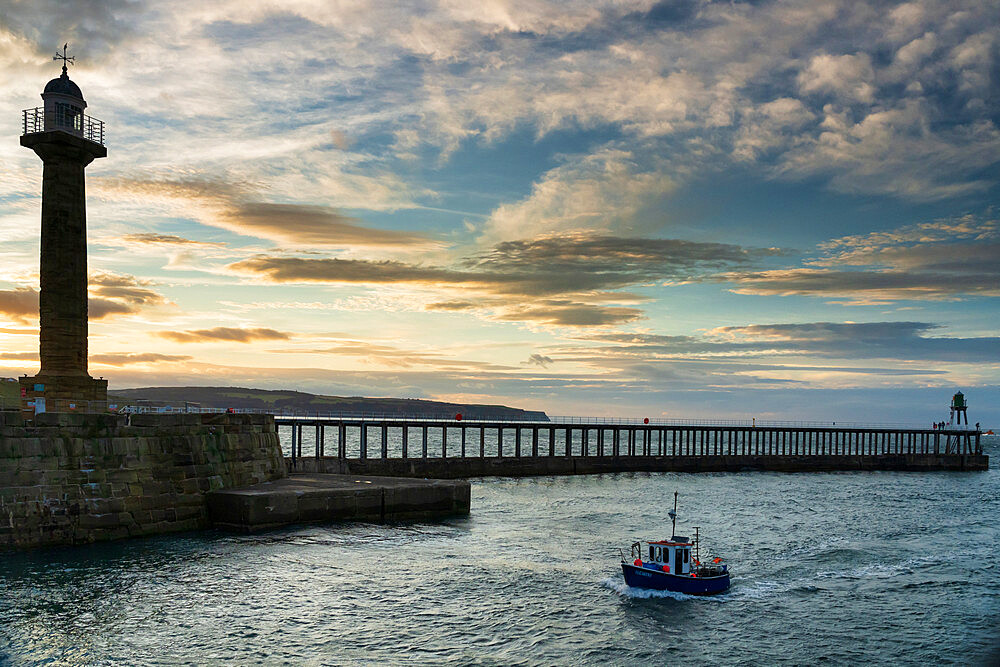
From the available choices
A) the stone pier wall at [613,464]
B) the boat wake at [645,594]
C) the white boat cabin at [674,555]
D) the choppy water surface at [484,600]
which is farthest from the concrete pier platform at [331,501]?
the white boat cabin at [674,555]

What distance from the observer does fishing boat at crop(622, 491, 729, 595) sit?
32969 mm

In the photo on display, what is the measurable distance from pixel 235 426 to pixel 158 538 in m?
9.52

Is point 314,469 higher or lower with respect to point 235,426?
lower

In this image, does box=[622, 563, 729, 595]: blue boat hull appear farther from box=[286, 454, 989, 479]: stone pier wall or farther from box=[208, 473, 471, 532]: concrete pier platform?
box=[286, 454, 989, 479]: stone pier wall

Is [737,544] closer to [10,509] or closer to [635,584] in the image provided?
[635,584]

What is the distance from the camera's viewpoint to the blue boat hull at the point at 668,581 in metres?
32.9

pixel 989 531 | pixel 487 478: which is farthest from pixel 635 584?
pixel 487 478

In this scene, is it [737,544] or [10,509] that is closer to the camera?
[10,509]

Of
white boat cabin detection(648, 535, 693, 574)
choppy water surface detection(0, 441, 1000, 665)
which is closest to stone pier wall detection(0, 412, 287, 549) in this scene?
choppy water surface detection(0, 441, 1000, 665)

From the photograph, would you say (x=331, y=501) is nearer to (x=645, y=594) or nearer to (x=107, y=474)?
(x=107, y=474)

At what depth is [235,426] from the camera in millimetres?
46281

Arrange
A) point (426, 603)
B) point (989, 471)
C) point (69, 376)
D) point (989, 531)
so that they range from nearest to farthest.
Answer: point (426, 603) < point (69, 376) < point (989, 531) < point (989, 471)

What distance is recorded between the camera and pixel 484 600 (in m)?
30.4

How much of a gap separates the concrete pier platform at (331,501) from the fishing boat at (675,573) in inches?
708
